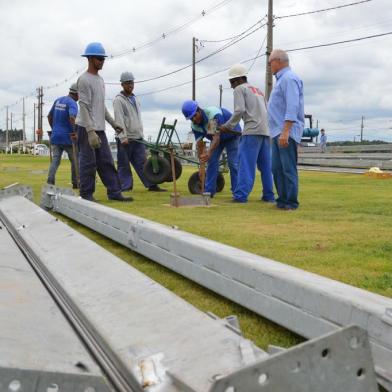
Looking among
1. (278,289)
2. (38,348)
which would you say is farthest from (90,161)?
(38,348)

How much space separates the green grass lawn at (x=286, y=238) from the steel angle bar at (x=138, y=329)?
0.34 meters

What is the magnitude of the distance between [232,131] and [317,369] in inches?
239

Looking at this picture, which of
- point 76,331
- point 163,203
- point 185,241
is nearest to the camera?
point 76,331

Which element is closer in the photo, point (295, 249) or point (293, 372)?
point (293, 372)

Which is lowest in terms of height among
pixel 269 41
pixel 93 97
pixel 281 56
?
pixel 93 97

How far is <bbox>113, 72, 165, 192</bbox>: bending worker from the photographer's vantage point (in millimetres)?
8125

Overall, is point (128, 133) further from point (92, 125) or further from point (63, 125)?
point (92, 125)

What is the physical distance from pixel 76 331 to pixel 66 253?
3.84 feet

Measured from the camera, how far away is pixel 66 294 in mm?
2092

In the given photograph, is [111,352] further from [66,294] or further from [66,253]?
[66,253]

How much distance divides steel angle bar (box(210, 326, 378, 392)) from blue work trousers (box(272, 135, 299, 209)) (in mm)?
4566

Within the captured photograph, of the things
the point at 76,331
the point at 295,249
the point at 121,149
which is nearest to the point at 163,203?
the point at 121,149

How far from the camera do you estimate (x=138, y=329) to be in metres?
1.65

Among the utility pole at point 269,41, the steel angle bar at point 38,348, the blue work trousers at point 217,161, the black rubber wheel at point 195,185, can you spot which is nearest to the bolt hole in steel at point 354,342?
the steel angle bar at point 38,348
